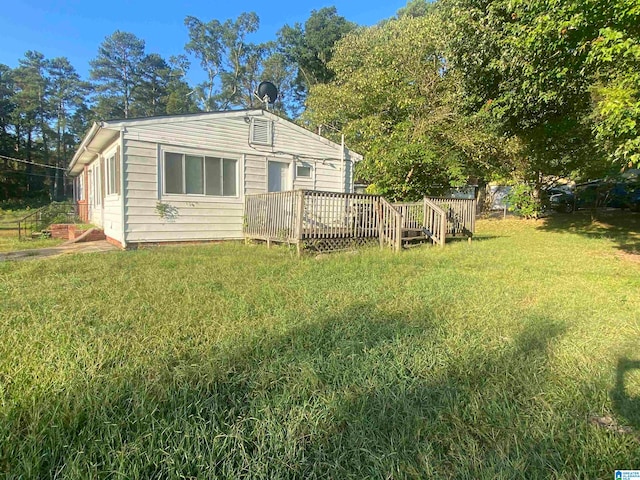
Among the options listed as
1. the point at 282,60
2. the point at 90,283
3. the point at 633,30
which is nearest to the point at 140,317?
the point at 90,283

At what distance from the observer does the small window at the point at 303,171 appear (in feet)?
34.0

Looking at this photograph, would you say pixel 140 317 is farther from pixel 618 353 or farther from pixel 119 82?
pixel 119 82

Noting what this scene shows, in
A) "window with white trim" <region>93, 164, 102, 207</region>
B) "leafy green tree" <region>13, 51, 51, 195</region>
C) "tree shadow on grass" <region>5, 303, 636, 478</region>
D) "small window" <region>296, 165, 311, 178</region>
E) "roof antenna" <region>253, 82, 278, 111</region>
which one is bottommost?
"tree shadow on grass" <region>5, 303, 636, 478</region>

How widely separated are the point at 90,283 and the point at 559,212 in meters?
23.0

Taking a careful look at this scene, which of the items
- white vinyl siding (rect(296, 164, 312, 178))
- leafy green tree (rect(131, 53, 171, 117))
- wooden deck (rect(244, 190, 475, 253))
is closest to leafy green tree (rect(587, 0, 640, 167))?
wooden deck (rect(244, 190, 475, 253))

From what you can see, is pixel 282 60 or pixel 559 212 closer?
pixel 559 212

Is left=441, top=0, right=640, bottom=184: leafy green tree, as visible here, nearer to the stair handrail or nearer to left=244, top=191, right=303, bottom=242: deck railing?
the stair handrail

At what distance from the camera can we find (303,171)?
10.5 metres

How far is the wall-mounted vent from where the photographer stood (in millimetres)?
9430

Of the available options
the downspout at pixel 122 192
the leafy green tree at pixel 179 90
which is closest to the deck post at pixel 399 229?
the downspout at pixel 122 192

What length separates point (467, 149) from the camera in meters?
13.2

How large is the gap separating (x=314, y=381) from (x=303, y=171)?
881cm

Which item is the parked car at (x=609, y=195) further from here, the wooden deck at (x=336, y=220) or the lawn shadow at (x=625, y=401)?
the lawn shadow at (x=625, y=401)

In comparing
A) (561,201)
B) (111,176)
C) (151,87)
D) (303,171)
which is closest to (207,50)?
(151,87)
